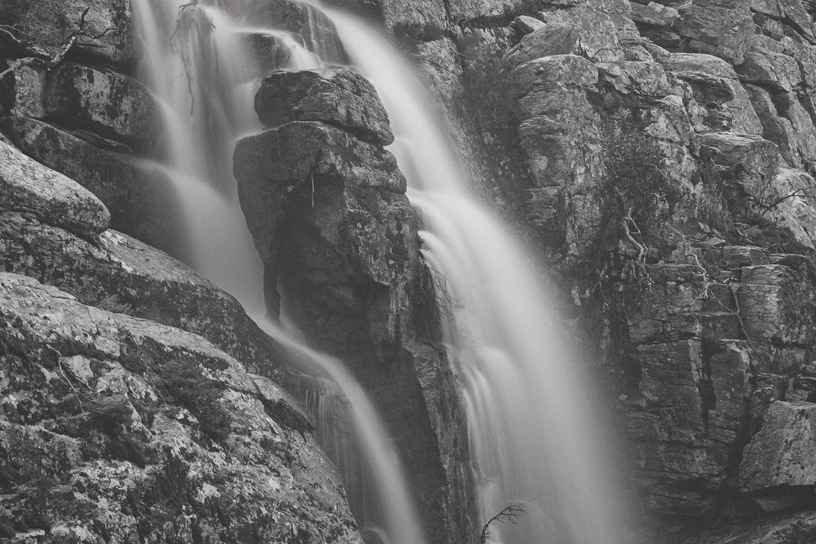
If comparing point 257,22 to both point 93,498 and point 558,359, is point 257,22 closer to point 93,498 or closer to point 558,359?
point 558,359

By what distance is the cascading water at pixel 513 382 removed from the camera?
11.1m

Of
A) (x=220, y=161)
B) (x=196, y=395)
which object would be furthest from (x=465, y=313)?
(x=196, y=395)

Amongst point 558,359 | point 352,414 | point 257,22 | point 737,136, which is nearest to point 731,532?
point 558,359

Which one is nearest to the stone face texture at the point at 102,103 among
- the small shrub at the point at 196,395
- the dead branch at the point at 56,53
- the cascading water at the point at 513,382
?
the dead branch at the point at 56,53

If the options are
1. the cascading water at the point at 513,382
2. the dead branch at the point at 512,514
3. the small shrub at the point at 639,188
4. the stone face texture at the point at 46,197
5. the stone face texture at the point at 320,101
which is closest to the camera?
the stone face texture at the point at 46,197

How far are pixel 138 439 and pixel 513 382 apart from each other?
665cm

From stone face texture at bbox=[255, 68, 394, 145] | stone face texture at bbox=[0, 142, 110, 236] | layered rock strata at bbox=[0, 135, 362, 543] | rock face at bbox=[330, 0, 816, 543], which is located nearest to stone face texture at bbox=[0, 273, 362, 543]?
layered rock strata at bbox=[0, 135, 362, 543]

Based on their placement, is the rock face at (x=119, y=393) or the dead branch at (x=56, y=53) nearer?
the rock face at (x=119, y=393)

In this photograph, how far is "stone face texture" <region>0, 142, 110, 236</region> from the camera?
6867mm

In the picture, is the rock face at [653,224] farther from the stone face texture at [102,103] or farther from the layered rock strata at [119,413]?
the layered rock strata at [119,413]

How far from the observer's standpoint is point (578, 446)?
12.4m

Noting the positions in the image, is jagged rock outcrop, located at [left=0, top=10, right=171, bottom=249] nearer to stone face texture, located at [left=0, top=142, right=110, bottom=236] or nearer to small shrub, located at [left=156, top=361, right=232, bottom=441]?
stone face texture, located at [left=0, top=142, right=110, bottom=236]

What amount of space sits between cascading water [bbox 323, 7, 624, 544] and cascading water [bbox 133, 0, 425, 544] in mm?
1464

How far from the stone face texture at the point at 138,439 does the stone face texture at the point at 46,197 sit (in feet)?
3.07
